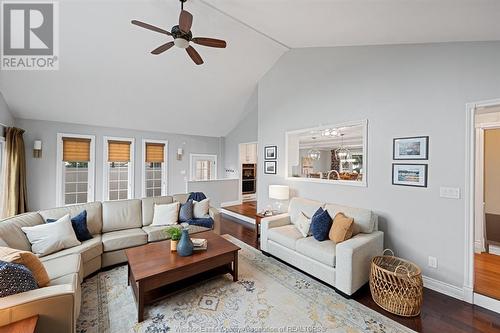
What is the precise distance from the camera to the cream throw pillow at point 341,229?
281 cm

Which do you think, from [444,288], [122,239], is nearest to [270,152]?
[122,239]

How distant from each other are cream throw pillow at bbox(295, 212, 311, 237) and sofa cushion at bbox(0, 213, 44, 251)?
11.2 feet

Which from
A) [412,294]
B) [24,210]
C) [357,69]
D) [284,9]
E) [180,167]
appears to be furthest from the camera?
[180,167]

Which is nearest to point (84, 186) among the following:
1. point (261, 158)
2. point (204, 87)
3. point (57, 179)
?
point (57, 179)

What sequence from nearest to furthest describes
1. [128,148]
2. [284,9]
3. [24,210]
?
1. [284,9]
2. [24,210]
3. [128,148]

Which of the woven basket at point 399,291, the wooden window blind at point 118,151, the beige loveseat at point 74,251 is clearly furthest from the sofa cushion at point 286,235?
the wooden window blind at point 118,151

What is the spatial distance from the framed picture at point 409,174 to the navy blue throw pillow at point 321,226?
3.37 ft

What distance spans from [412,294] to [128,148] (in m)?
6.79

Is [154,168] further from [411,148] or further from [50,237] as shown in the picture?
[411,148]

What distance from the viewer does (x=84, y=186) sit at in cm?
564

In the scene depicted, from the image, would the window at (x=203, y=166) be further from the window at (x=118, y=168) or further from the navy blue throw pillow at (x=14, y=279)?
the navy blue throw pillow at (x=14, y=279)

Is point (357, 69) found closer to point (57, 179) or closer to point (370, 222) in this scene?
point (370, 222)

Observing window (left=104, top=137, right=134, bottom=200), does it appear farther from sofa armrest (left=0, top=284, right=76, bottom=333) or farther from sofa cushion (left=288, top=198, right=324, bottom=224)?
sofa armrest (left=0, top=284, right=76, bottom=333)

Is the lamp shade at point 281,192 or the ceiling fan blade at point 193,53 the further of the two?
the lamp shade at point 281,192
